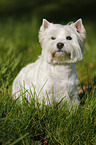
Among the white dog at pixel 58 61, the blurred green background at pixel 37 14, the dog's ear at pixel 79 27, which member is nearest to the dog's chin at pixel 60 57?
the white dog at pixel 58 61

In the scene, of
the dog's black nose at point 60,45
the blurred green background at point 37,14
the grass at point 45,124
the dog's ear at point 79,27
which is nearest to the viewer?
the grass at point 45,124

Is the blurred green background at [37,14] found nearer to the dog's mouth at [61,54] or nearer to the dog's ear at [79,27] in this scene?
the dog's ear at [79,27]

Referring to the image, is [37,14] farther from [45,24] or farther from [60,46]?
[60,46]

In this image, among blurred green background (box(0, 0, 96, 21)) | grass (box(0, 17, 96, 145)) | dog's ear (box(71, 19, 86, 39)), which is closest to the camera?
grass (box(0, 17, 96, 145))

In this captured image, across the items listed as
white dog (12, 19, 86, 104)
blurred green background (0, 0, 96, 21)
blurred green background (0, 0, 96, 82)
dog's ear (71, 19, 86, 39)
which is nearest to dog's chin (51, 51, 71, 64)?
white dog (12, 19, 86, 104)

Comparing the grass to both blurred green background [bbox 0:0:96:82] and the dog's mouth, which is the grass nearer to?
the dog's mouth

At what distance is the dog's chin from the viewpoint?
3004mm

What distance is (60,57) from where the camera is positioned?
3.06m

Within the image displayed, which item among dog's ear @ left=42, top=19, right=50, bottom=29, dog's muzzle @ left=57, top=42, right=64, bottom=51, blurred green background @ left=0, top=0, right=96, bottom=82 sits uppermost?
blurred green background @ left=0, top=0, right=96, bottom=82

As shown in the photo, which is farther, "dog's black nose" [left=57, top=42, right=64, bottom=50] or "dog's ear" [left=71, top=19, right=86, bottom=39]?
"dog's ear" [left=71, top=19, right=86, bottom=39]

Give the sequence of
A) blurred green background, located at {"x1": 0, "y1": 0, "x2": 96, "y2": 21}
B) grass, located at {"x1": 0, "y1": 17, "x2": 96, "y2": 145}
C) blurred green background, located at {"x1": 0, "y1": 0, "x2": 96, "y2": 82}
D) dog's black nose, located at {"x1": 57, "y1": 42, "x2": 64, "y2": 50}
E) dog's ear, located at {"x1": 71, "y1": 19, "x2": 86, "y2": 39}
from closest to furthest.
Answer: grass, located at {"x1": 0, "y1": 17, "x2": 96, "y2": 145}
dog's black nose, located at {"x1": 57, "y1": 42, "x2": 64, "y2": 50}
dog's ear, located at {"x1": 71, "y1": 19, "x2": 86, "y2": 39}
blurred green background, located at {"x1": 0, "y1": 0, "x2": 96, "y2": 82}
blurred green background, located at {"x1": 0, "y1": 0, "x2": 96, "y2": 21}

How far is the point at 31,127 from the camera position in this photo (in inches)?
111

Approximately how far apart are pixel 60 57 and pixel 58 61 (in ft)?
0.33

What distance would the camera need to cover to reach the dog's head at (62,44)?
2.96 metres
